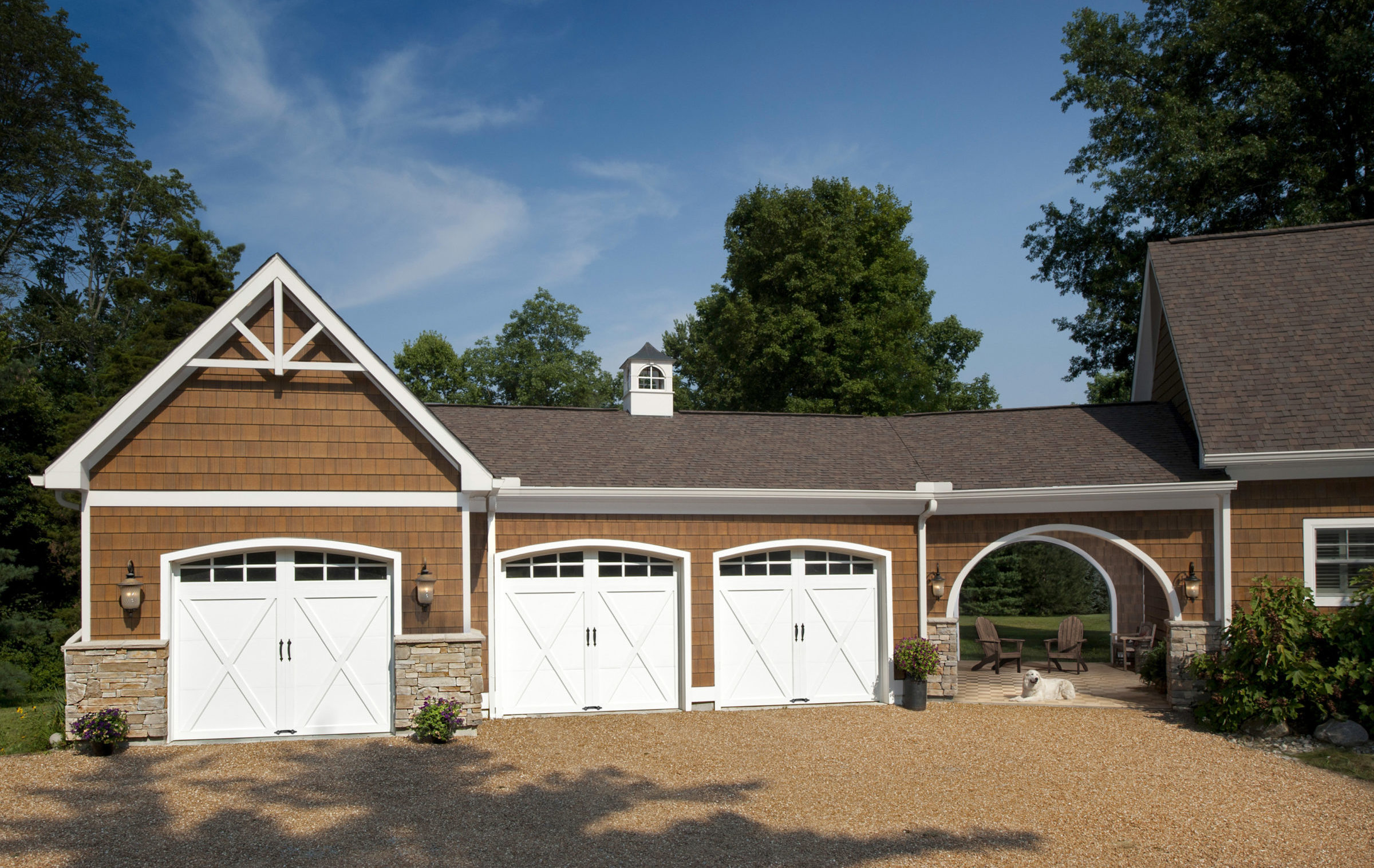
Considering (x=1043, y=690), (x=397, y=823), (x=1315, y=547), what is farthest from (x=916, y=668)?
(x=397, y=823)

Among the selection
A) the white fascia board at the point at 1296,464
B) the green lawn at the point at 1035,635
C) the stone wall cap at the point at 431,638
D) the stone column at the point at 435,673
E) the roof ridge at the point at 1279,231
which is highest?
the roof ridge at the point at 1279,231

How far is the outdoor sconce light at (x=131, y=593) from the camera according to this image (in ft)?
32.7

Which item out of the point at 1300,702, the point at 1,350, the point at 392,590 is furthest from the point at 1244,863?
the point at 1,350

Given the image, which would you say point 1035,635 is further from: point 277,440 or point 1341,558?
point 277,440

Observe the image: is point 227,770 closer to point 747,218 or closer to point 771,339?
point 771,339

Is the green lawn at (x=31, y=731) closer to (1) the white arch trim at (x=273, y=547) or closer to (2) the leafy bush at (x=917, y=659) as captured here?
(1) the white arch trim at (x=273, y=547)

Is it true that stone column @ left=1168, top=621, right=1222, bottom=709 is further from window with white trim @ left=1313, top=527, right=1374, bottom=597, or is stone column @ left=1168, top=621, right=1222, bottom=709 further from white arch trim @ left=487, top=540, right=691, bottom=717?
white arch trim @ left=487, top=540, right=691, bottom=717

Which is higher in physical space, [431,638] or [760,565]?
[760,565]

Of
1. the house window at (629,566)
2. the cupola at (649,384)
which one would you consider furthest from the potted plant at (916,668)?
the cupola at (649,384)

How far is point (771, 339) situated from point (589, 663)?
54.2 feet

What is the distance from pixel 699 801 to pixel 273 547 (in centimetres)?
575

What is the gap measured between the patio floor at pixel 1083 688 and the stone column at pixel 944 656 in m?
0.35

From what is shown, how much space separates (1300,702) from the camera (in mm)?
10680

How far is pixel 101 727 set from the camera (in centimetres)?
959
